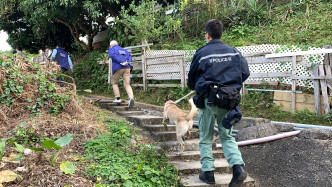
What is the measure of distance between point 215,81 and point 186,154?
178 cm

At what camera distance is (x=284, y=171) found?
438cm

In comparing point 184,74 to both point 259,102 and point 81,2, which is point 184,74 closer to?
point 259,102

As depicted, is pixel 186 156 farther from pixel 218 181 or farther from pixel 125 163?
pixel 125 163

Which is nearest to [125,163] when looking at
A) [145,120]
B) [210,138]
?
[210,138]

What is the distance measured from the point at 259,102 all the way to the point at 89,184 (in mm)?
5392

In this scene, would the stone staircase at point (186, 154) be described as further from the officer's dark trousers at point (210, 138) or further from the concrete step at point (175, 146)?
the officer's dark trousers at point (210, 138)

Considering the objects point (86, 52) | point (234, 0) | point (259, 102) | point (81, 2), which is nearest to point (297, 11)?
point (234, 0)

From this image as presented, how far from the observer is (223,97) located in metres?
3.23

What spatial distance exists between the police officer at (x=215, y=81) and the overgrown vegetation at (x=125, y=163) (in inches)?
26.3

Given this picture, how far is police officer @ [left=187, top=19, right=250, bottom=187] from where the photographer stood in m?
3.36

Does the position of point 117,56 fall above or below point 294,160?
above

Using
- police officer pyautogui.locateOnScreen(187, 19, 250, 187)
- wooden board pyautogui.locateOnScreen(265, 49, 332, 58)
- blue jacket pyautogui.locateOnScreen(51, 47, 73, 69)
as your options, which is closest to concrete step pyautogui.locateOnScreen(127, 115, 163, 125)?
police officer pyautogui.locateOnScreen(187, 19, 250, 187)

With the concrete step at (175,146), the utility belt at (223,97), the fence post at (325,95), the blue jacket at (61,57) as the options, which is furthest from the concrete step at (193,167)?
the blue jacket at (61,57)

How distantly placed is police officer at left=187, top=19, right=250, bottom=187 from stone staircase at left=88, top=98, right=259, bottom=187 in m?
0.38
